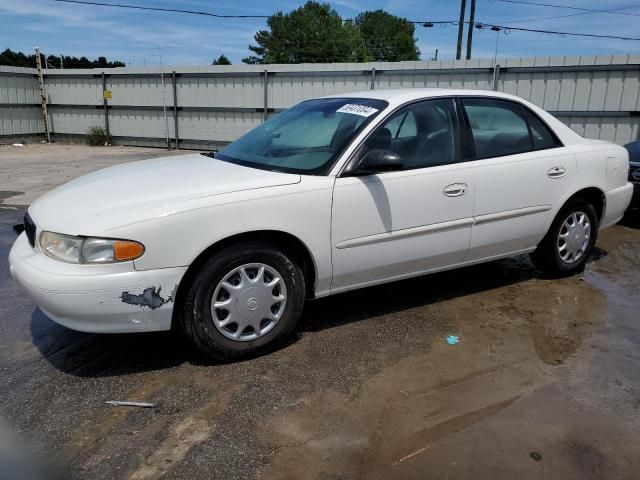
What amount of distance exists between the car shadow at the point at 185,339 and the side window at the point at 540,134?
1.20m

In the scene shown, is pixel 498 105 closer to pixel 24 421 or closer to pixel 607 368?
pixel 607 368

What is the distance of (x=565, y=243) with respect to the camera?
4.60m

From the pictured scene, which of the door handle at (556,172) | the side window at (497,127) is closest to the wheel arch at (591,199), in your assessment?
the door handle at (556,172)

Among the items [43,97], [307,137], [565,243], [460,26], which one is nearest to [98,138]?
[43,97]

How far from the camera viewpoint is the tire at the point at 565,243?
4480 millimetres

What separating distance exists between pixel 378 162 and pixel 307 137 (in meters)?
0.73

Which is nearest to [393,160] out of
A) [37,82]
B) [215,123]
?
[215,123]

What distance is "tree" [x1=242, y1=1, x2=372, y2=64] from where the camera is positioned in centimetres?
7025

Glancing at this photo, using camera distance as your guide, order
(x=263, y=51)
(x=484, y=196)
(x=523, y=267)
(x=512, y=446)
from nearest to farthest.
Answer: (x=512, y=446), (x=484, y=196), (x=523, y=267), (x=263, y=51)

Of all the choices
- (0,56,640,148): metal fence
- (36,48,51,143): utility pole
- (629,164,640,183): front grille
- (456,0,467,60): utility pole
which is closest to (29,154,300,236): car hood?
(629,164,640,183): front grille

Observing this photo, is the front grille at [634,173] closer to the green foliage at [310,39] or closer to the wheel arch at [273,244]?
the wheel arch at [273,244]

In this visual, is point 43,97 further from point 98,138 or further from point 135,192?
point 135,192

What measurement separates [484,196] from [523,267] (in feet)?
5.17

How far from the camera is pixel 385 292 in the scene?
4.42 m
